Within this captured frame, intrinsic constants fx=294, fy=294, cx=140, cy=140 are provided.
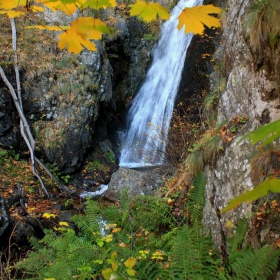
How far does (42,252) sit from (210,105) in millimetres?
3351

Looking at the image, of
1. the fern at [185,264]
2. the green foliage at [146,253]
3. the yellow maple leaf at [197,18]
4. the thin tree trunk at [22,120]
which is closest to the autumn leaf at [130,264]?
the green foliage at [146,253]

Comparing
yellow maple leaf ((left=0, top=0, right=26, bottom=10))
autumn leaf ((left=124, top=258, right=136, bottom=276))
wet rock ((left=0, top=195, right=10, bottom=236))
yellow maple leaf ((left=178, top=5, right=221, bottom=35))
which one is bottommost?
wet rock ((left=0, top=195, right=10, bottom=236))

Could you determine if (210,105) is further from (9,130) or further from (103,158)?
(9,130)

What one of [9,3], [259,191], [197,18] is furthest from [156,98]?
[259,191]

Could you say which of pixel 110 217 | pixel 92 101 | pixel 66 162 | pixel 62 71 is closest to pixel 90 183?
pixel 66 162

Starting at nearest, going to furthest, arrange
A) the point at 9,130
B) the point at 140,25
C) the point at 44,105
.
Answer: the point at 9,130 < the point at 44,105 < the point at 140,25

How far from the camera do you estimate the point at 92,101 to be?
373 inches

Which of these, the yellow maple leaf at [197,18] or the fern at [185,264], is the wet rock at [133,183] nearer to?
the fern at [185,264]

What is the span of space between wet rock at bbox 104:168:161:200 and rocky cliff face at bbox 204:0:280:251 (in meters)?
2.54

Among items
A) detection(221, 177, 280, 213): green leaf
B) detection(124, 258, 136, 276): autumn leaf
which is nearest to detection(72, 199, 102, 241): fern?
detection(124, 258, 136, 276): autumn leaf

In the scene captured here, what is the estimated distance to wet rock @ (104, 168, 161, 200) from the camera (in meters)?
6.45

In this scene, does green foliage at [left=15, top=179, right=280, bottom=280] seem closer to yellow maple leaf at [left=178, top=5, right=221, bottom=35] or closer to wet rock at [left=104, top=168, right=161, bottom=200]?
wet rock at [left=104, top=168, right=161, bottom=200]

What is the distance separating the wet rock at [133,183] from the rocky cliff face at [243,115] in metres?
2.54

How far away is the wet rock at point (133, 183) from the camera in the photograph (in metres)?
6.45
